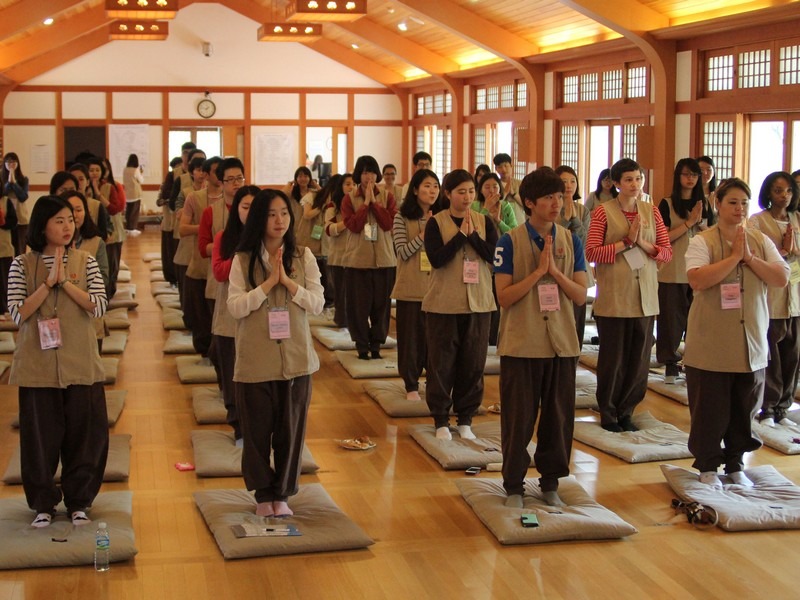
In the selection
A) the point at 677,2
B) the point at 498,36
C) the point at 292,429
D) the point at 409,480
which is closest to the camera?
the point at 292,429

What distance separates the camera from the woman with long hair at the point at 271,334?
462cm

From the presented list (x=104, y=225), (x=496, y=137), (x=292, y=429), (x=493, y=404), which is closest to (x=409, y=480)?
(x=292, y=429)

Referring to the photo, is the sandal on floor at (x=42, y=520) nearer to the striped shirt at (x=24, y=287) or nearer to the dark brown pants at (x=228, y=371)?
the striped shirt at (x=24, y=287)

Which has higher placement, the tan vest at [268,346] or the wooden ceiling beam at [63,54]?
the wooden ceiling beam at [63,54]

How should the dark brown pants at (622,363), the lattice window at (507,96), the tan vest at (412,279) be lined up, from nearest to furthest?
1. the dark brown pants at (622,363)
2. the tan vest at (412,279)
3. the lattice window at (507,96)

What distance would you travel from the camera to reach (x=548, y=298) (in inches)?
192

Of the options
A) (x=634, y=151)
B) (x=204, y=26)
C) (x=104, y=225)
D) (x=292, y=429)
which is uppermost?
(x=204, y=26)

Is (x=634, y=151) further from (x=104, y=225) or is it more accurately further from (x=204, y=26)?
(x=204, y=26)

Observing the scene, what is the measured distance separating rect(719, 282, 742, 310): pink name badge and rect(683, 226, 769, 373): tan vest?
0.02 m

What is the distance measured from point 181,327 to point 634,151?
16.9ft

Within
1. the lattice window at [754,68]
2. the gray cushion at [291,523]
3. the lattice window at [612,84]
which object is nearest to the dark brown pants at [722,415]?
the gray cushion at [291,523]

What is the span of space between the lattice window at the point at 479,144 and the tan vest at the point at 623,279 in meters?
11.2

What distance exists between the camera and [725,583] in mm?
4203

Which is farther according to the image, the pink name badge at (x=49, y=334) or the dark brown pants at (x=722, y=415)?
the dark brown pants at (x=722, y=415)
